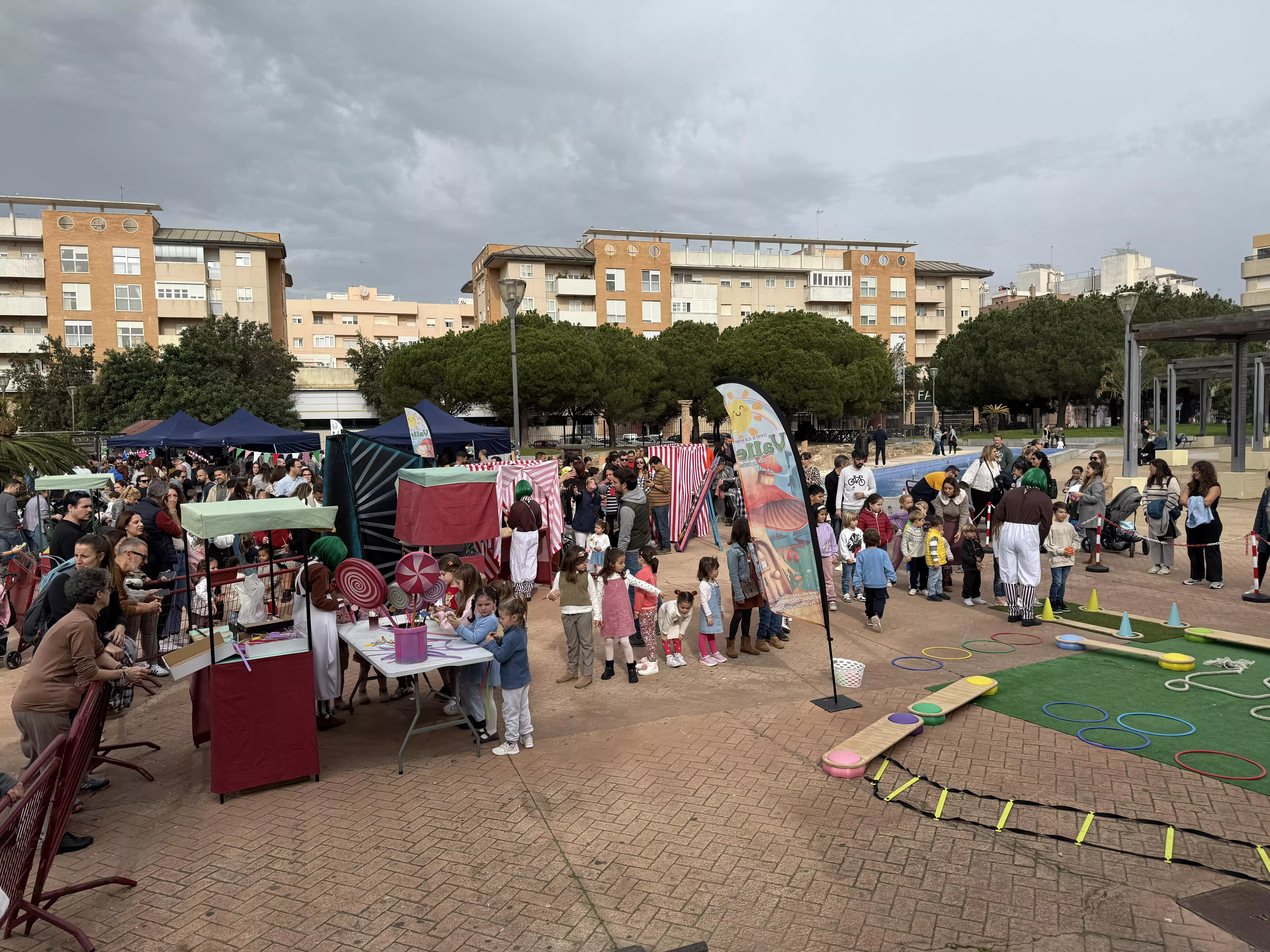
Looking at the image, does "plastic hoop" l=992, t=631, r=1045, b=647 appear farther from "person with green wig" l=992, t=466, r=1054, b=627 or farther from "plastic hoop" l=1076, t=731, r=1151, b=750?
"plastic hoop" l=1076, t=731, r=1151, b=750

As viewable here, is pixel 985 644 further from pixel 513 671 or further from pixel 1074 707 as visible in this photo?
pixel 513 671

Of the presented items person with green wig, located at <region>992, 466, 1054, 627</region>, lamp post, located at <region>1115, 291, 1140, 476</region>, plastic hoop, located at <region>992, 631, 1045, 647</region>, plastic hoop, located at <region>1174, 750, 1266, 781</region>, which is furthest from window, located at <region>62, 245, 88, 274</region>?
plastic hoop, located at <region>1174, 750, 1266, 781</region>

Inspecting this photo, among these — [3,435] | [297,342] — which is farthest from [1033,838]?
[297,342]

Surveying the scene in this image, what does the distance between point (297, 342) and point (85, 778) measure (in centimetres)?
9817

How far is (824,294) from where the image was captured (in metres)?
74.1

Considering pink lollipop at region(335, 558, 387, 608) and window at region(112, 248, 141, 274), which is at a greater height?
window at region(112, 248, 141, 274)

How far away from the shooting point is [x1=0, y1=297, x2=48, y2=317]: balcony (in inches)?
2144

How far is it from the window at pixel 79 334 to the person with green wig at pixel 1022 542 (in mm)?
61118

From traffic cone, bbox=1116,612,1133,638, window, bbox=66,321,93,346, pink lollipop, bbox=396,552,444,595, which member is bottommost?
traffic cone, bbox=1116,612,1133,638

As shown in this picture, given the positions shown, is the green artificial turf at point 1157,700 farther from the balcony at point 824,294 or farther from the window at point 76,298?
the balcony at point 824,294

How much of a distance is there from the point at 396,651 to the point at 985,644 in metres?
6.50

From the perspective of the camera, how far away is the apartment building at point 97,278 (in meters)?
54.5

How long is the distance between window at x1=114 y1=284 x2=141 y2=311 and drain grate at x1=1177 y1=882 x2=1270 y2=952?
64439 millimetres

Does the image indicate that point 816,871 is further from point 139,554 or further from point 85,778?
point 139,554
